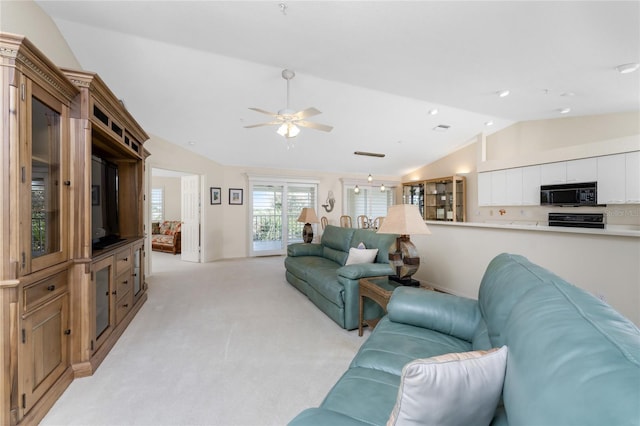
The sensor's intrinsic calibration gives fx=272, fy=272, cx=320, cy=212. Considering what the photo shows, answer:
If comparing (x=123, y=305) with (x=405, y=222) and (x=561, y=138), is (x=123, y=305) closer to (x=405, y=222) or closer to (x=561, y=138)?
(x=405, y=222)

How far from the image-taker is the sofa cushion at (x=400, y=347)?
135 centimetres

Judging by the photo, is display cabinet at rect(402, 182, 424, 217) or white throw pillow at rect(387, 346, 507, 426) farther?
display cabinet at rect(402, 182, 424, 217)

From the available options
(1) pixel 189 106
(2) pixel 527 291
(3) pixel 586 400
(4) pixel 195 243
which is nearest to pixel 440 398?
(3) pixel 586 400

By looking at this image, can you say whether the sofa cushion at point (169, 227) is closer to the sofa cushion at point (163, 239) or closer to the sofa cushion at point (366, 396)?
the sofa cushion at point (163, 239)

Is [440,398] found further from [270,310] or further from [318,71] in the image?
[318,71]

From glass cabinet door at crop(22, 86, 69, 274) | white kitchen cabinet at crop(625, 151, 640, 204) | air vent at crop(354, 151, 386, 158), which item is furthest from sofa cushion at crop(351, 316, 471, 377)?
air vent at crop(354, 151, 386, 158)

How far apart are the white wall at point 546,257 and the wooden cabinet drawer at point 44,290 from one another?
406 cm

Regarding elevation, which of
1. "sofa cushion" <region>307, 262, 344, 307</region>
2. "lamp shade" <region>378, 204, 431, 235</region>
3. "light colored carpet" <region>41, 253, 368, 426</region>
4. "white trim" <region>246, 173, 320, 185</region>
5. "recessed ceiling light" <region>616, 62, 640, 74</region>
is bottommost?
"light colored carpet" <region>41, 253, 368, 426</region>

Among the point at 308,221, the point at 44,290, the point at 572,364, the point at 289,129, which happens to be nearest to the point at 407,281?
the point at 572,364

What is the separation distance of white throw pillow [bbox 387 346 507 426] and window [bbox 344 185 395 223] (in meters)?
7.30

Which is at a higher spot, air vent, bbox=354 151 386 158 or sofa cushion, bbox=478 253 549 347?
air vent, bbox=354 151 386 158

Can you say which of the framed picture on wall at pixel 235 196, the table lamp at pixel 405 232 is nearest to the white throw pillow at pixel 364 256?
the table lamp at pixel 405 232

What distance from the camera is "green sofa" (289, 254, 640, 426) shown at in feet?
1.68

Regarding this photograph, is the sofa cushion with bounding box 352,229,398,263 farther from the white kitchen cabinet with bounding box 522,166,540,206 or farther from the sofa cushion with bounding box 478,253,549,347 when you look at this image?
the white kitchen cabinet with bounding box 522,166,540,206
